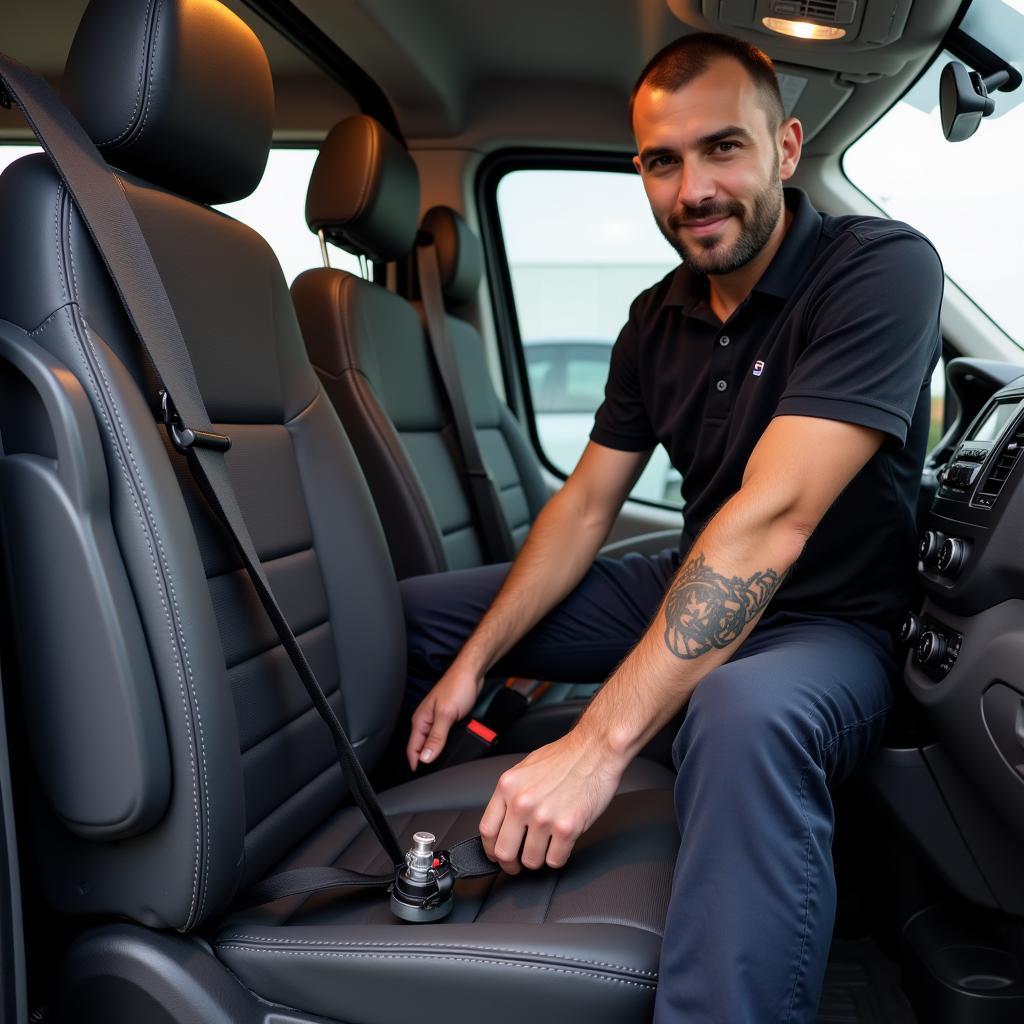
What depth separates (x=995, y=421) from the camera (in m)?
1.35

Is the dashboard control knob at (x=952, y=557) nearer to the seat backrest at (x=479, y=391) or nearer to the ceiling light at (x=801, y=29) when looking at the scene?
the ceiling light at (x=801, y=29)

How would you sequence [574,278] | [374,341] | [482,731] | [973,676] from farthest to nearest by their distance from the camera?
1. [574,278]
2. [374,341]
3. [482,731]
4. [973,676]

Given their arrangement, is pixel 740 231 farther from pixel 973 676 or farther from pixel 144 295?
pixel 144 295

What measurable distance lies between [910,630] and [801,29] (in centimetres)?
127

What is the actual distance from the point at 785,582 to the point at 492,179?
217 centimetres

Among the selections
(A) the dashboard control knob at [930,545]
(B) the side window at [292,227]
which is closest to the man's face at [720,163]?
(A) the dashboard control knob at [930,545]

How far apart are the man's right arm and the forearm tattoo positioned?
1.55 ft

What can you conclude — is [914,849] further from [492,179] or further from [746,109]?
[492,179]

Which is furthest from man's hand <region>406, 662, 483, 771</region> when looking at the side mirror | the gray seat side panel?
the side mirror

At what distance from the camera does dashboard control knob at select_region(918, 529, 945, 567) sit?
1.22 meters

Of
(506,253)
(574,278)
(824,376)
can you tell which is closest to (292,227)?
(506,253)

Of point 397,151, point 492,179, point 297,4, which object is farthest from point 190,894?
point 492,179

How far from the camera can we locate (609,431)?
173 cm

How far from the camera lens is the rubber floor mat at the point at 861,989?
138 cm
